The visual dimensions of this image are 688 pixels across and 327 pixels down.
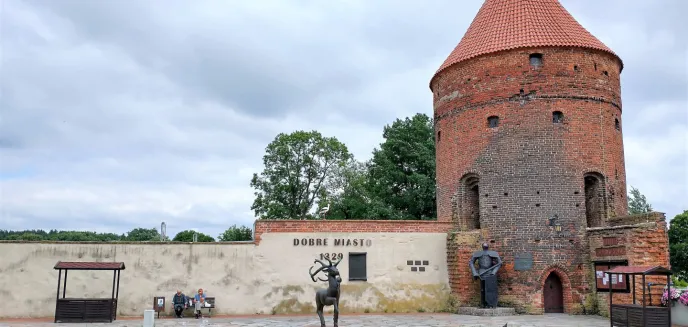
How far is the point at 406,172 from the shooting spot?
3634 centimetres

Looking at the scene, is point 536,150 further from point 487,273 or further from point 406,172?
point 406,172

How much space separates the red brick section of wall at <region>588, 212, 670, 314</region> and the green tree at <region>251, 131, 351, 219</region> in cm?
2355

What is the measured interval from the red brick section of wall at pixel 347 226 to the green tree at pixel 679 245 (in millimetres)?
22106

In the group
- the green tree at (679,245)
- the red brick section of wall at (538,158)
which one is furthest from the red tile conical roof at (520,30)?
the green tree at (679,245)

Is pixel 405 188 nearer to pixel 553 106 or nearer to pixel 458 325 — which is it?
pixel 553 106

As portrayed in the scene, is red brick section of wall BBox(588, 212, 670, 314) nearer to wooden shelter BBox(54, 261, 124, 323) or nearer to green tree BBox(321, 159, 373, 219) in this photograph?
wooden shelter BBox(54, 261, 124, 323)

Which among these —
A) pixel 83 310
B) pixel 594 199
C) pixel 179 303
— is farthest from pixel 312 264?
pixel 594 199

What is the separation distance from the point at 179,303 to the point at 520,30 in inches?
580

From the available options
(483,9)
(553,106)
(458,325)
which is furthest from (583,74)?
(458,325)

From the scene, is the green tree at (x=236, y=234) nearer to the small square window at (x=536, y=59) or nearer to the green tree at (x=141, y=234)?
the green tree at (x=141, y=234)

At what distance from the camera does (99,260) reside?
19.0 metres

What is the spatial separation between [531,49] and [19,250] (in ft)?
58.8

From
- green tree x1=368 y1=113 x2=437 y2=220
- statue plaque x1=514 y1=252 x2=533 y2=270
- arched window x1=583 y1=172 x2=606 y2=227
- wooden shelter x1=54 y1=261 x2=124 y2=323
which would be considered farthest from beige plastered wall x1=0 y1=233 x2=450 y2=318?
green tree x1=368 y1=113 x2=437 y2=220

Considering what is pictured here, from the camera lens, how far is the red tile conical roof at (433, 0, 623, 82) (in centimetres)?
2031
